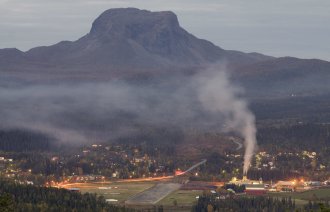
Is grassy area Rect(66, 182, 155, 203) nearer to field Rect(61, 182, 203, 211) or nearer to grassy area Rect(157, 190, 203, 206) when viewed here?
field Rect(61, 182, 203, 211)

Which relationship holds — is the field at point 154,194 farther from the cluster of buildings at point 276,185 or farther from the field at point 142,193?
the cluster of buildings at point 276,185

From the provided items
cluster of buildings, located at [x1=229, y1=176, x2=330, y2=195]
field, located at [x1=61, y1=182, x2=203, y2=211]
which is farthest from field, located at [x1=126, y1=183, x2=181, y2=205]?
cluster of buildings, located at [x1=229, y1=176, x2=330, y2=195]

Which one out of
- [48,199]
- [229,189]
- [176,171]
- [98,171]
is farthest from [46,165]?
[48,199]

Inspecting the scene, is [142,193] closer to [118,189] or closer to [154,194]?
[154,194]

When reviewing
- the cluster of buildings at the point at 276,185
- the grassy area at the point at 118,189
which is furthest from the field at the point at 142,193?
the cluster of buildings at the point at 276,185

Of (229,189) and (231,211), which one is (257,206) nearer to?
(231,211)

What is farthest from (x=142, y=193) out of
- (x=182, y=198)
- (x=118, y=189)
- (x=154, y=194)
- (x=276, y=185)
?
(x=276, y=185)
